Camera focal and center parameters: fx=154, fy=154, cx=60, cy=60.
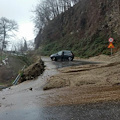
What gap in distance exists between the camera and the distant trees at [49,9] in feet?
166

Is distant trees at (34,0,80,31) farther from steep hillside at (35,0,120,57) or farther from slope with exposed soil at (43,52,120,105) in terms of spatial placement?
slope with exposed soil at (43,52,120,105)

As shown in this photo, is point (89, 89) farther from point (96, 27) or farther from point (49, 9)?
point (49, 9)

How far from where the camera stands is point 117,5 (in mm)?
24328

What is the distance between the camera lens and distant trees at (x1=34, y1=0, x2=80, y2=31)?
50616 millimetres

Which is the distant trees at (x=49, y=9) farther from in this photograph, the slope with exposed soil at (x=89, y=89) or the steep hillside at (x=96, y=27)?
the slope with exposed soil at (x=89, y=89)

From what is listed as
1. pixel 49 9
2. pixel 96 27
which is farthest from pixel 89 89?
pixel 49 9

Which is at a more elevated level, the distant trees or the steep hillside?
the distant trees

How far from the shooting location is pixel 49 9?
54.3 meters

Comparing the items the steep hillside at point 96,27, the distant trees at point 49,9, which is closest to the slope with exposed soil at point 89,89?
the steep hillside at point 96,27

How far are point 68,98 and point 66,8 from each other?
48201 mm

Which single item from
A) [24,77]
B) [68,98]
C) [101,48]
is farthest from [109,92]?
[101,48]

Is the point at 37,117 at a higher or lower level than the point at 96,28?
lower

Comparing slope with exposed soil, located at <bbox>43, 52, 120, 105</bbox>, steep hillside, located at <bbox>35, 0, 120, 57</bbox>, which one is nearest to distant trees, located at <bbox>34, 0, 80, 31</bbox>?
steep hillside, located at <bbox>35, 0, 120, 57</bbox>

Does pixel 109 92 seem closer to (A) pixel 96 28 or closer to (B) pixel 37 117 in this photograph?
(B) pixel 37 117
